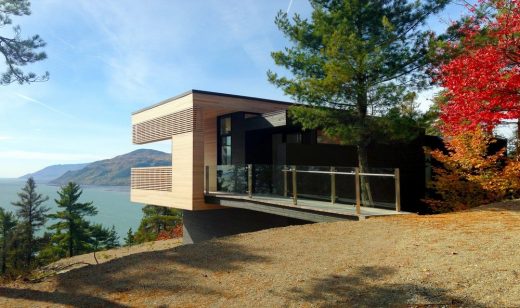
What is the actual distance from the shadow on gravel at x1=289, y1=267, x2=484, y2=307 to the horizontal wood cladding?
10.0m

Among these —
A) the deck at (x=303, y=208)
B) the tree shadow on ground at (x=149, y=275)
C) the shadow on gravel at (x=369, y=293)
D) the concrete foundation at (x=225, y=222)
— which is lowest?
the concrete foundation at (x=225, y=222)

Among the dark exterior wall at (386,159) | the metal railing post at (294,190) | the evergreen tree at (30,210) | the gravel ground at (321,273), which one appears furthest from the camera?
the evergreen tree at (30,210)

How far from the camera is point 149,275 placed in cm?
563

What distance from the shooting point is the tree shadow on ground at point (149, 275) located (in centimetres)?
496

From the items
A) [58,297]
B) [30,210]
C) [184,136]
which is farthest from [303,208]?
[30,210]

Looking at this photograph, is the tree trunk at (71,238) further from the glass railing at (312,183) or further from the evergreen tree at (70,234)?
the glass railing at (312,183)

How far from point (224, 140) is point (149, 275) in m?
12.1

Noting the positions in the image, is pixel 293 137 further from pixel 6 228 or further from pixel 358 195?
pixel 6 228

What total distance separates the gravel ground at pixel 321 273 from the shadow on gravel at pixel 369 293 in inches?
0.4

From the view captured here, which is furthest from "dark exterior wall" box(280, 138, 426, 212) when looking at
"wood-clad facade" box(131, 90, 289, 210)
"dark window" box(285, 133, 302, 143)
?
"wood-clad facade" box(131, 90, 289, 210)

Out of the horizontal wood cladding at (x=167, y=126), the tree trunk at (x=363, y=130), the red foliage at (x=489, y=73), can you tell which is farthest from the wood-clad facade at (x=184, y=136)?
the red foliage at (x=489, y=73)

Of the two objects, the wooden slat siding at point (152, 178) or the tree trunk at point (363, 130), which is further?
the wooden slat siding at point (152, 178)

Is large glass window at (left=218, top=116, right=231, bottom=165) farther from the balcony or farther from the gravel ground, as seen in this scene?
the gravel ground

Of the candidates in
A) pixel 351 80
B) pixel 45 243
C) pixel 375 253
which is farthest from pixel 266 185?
pixel 45 243
